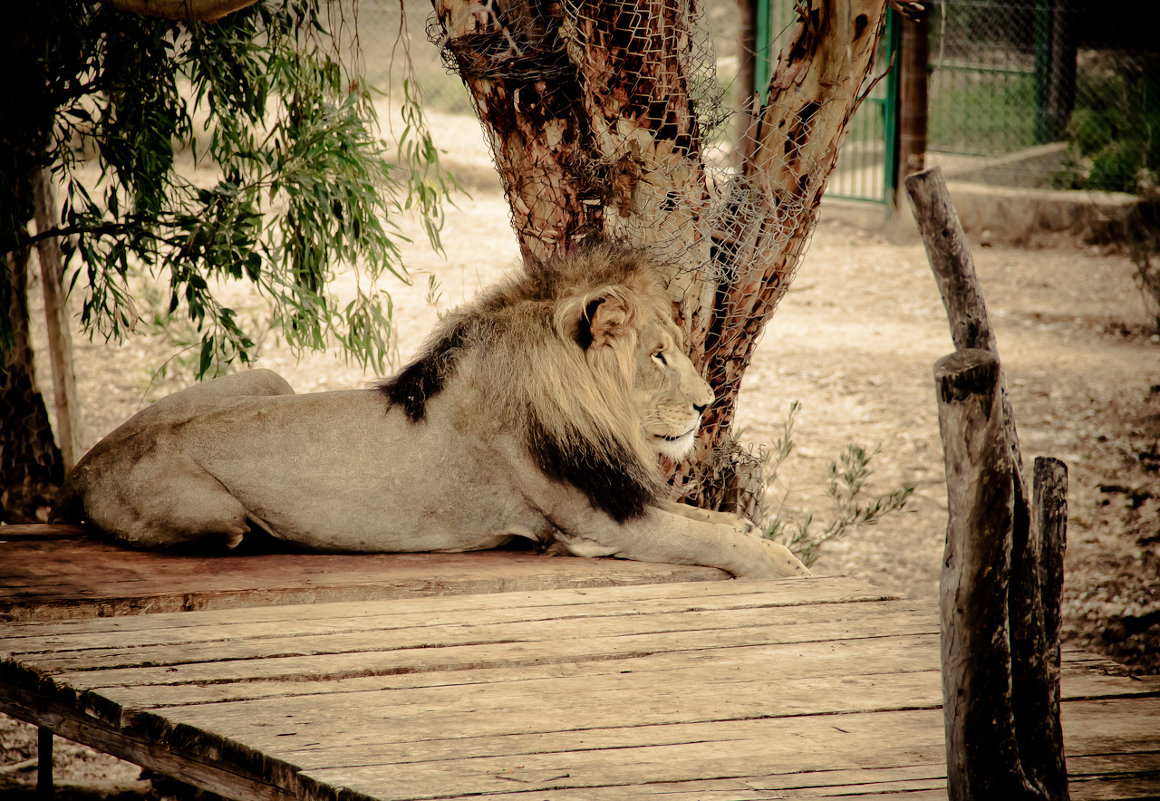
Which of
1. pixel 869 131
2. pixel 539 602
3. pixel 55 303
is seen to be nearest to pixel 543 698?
pixel 539 602

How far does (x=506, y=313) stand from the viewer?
3568 mm

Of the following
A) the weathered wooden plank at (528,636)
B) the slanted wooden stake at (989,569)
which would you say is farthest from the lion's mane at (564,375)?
Answer: the slanted wooden stake at (989,569)

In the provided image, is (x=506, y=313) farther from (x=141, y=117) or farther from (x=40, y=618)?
(x=141, y=117)

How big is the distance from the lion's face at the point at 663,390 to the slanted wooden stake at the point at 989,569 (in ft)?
5.49

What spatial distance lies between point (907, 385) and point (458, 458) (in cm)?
676

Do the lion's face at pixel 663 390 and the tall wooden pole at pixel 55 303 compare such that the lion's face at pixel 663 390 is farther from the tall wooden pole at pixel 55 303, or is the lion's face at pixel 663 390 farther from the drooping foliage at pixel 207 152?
the tall wooden pole at pixel 55 303

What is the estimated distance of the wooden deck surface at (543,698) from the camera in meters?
2.18

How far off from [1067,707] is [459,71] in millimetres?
2604

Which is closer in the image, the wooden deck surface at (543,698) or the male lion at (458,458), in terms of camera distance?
the wooden deck surface at (543,698)

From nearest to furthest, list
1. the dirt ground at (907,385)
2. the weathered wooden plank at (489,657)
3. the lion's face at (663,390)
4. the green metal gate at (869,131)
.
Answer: the weathered wooden plank at (489,657) < the lion's face at (663,390) < the dirt ground at (907,385) < the green metal gate at (869,131)

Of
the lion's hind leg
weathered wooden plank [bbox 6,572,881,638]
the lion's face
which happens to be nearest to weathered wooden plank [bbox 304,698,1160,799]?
weathered wooden plank [bbox 6,572,881,638]

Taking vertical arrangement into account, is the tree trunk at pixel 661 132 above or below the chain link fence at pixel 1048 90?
below

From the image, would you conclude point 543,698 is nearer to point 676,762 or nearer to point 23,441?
point 676,762

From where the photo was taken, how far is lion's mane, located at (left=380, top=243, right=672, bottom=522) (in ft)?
11.4
